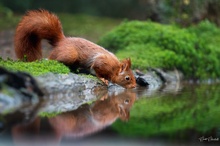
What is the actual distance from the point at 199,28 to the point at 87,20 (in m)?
4.44

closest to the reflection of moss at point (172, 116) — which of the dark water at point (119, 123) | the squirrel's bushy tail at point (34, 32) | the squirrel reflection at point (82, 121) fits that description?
the dark water at point (119, 123)

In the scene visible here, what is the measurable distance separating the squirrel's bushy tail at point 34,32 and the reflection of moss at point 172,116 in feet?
6.70

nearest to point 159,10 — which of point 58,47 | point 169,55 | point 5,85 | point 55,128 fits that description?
point 169,55

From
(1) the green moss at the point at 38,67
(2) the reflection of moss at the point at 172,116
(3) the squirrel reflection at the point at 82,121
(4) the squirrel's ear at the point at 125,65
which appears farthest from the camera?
(4) the squirrel's ear at the point at 125,65

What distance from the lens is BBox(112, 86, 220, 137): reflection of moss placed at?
478 cm

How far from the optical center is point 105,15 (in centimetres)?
1706

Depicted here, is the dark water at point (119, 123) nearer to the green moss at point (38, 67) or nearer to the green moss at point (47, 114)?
the green moss at point (47, 114)

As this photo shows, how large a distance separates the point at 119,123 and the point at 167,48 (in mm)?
5938

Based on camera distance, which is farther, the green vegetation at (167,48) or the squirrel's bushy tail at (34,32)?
the green vegetation at (167,48)

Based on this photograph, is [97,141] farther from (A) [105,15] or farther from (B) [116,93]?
(A) [105,15]

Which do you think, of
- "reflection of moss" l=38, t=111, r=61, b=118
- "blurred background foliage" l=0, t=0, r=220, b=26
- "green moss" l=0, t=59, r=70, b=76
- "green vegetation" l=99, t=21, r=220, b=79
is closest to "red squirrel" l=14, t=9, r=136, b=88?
"green moss" l=0, t=59, r=70, b=76

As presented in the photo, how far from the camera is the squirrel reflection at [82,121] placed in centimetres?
446

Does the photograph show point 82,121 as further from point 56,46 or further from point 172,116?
point 56,46

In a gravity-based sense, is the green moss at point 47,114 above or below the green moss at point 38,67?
below
